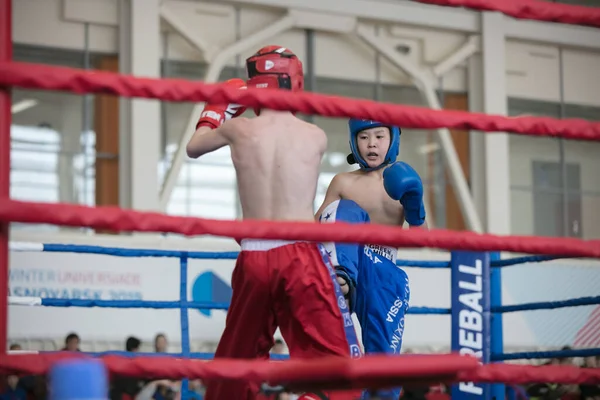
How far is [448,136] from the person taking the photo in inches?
469

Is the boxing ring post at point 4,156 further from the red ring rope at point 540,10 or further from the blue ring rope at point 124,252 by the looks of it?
the blue ring rope at point 124,252

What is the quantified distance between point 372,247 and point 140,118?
7.25 m

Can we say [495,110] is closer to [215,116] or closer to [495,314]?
[495,314]

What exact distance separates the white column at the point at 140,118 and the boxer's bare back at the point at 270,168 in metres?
7.62

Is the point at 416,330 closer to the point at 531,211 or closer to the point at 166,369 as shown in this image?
the point at 531,211

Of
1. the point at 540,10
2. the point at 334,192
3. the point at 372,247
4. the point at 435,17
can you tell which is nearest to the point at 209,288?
the point at 435,17

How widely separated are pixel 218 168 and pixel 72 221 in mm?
9447

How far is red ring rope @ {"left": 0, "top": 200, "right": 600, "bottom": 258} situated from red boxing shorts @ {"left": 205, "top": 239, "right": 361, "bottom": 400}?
824 mm

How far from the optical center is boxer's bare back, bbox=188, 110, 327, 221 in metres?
2.68

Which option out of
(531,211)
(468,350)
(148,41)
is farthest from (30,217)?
(531,211)

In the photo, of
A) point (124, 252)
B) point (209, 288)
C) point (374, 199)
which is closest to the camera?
point (374, 199)

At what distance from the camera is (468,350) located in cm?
419

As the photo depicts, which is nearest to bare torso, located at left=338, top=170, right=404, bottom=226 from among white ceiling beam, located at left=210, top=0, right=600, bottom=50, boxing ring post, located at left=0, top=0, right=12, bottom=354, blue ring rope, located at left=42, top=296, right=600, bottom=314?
blue ring rope, located at left=42, top=296, right=600, bottom=314

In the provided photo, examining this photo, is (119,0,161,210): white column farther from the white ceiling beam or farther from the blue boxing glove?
the blue boxing glove
